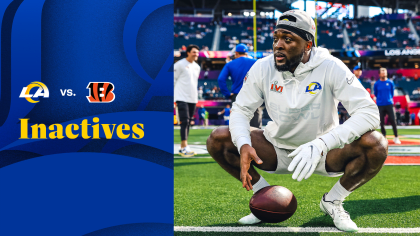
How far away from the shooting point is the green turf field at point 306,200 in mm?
2172

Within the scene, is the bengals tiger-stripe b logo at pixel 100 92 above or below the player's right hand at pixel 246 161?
above

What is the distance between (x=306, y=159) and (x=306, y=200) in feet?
3.76

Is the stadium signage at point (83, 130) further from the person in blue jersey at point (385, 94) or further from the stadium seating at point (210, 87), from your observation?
the stadium seating at point (210, 87)

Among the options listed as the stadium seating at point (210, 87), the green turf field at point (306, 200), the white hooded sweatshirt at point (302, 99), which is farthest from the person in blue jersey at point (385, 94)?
the stadium seating at point (210, 87)

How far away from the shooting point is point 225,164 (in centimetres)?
236

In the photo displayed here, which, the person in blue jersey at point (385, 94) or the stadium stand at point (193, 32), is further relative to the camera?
the stadium stand at point (193, 32)

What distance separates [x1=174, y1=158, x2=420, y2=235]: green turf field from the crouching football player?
0.20m

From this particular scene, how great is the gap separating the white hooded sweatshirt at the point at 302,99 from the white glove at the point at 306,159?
307 millimetres

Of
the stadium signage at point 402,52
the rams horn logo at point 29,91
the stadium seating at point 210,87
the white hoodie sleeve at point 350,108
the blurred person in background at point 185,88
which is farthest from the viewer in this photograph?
the stadium signage at point 402,52

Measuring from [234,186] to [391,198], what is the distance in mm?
1319

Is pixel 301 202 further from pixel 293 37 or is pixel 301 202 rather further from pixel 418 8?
pixel 418 8

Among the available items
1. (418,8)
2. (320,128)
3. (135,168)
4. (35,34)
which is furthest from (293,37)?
(418,8)

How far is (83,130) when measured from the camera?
160 centimetres

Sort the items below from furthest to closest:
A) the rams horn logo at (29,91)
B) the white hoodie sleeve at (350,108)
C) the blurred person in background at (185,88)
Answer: the blurred person in background at (185,88) → the white hoodie sleeve at (350,108) → the rams horn logo at (29,91)
